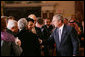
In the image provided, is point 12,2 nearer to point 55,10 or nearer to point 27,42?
point 55,10

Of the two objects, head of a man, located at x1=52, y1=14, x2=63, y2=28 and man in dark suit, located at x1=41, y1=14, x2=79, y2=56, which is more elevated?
head of a man, located at x1=52, y1=14, x2=63, y2=28

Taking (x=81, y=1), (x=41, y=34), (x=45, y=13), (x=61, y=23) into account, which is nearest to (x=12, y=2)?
(x=45, y=13)

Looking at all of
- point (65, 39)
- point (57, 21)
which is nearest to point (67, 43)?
point (65, 39)

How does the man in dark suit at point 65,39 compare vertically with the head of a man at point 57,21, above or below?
below

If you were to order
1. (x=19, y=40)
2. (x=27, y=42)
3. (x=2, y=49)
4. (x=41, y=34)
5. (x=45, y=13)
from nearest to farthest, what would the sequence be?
(x=2, y=49) < (x=19, y=40) < (x=27, y=42) < (x=41, y=34) < (x=45, y=13)

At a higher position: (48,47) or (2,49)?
(2,49)

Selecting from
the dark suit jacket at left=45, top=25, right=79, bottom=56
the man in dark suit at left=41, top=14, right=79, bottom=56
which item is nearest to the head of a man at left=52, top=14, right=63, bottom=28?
the man in dark suit at left=41, top=14, right=79, bottom=56

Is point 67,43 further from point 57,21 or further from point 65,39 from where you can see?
point 57,21

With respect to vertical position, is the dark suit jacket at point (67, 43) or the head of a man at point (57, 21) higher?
the head of a man at point (57, 21)

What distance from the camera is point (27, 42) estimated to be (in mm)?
4859

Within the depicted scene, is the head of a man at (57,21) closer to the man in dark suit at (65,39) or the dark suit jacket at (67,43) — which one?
the man in dark suit at (65,39)

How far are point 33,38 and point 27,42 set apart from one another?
0.15 meters

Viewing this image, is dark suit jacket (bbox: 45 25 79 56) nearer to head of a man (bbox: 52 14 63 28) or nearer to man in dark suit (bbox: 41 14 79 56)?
man in dark suit (bbox: 41 14 79 56)

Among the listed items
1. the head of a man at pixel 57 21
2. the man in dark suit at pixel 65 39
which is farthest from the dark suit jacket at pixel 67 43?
the head of a man at pixel 57 21
